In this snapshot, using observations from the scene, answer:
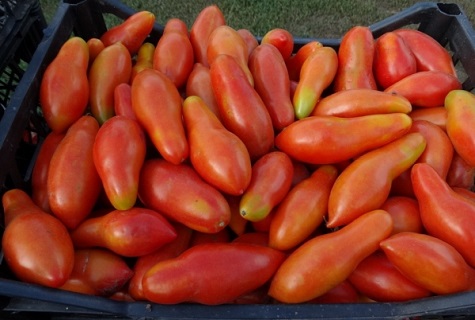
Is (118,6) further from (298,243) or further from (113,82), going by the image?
(298,243)

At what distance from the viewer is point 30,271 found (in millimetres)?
709

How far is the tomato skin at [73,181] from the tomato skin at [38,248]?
0.9 inches

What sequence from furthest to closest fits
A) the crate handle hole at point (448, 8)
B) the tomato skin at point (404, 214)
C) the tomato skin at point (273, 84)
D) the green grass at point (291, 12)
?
the green grass at point (291, 12) → the crate handle hole at point (448, 8) → the tomato skin at point (273, 84) → the tomato skin at point (404, 214)

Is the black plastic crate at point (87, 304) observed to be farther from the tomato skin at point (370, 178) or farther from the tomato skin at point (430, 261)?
the tomato skin at point (370, 178)

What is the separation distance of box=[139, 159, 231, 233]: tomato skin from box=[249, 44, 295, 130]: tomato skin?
21 centimetres

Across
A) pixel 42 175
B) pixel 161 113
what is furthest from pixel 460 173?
pixel 42 175

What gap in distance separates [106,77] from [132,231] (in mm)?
371

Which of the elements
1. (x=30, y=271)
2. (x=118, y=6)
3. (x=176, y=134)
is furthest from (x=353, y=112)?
(x=118, y=6)

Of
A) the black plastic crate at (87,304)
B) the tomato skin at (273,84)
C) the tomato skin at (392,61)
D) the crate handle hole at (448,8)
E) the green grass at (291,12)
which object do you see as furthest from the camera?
the green grass at (291,12)

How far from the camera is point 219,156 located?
0.75 m

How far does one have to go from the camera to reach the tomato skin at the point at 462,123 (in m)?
0.85

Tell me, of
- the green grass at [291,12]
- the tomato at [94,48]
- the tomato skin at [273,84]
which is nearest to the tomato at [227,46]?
the tomato skin at [273,84]

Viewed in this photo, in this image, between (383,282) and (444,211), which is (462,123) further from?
(383,282)

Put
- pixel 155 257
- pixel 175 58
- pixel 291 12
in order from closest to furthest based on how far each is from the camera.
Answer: pixel 155 257 → pixel 175 58 → pixel 291 12
